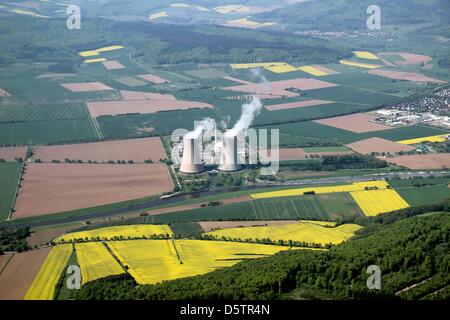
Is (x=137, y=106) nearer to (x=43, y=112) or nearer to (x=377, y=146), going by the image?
(x=43, y=112)

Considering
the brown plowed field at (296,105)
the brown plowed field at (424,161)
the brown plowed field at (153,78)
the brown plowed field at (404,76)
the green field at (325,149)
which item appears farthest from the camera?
the brown plowed field at (404,76)

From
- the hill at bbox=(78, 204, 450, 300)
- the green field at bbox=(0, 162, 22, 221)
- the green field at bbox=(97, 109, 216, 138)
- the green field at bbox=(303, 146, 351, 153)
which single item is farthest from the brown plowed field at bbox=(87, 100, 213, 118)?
the hill at bbox=(78, 204, 450, 300)

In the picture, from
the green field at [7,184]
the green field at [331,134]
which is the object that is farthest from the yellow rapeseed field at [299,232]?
the green field at [331,134]

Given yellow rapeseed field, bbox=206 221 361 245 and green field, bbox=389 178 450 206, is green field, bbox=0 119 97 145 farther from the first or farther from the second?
green field, bbox=389 178 450 206

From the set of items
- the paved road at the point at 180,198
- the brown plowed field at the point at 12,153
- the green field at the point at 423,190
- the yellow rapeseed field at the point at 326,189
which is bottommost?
the paved road at the point at 180,198

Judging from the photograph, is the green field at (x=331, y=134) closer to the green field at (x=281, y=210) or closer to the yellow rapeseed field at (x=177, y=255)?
the green field at (x=281, y=210)

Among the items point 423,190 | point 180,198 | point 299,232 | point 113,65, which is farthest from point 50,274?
point 113,65
